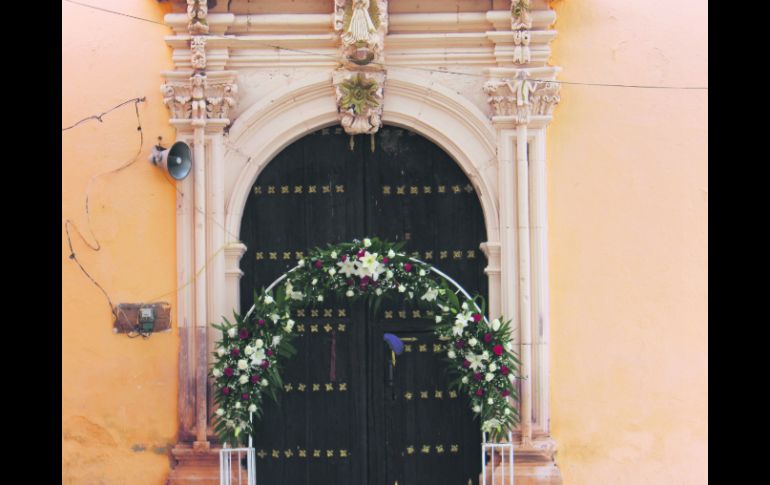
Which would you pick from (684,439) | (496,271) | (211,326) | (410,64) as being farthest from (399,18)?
(684,439)

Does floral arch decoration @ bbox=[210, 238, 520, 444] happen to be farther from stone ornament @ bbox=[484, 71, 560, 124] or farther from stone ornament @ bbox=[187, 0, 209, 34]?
stone ornament @ bbox=[187, 0, 209, 34]

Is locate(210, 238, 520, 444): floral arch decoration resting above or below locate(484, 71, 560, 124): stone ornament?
below

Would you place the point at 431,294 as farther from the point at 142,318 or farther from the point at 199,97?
the point at 199,97

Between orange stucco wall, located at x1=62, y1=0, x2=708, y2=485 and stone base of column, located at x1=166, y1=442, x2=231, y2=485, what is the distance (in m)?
0.17

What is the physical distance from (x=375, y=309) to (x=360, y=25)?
2041mm

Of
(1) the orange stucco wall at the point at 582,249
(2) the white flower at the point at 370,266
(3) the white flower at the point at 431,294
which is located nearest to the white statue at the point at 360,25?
(1) the orange stucco wall at the point at 582,249

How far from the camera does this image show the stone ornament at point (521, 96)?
292 inches

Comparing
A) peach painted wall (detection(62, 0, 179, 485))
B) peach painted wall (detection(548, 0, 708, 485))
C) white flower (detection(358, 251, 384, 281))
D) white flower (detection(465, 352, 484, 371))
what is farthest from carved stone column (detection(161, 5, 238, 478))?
peach painted wall (detection(548, 0, 708, 485))

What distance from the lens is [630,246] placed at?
7.49m

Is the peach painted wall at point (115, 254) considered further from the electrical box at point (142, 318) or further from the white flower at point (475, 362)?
the white flower at point (475, 362)

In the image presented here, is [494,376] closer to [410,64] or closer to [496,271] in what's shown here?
[496,271]

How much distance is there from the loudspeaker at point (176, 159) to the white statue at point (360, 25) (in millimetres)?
1415

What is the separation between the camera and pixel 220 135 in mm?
7461

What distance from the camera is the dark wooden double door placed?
7.52 m
